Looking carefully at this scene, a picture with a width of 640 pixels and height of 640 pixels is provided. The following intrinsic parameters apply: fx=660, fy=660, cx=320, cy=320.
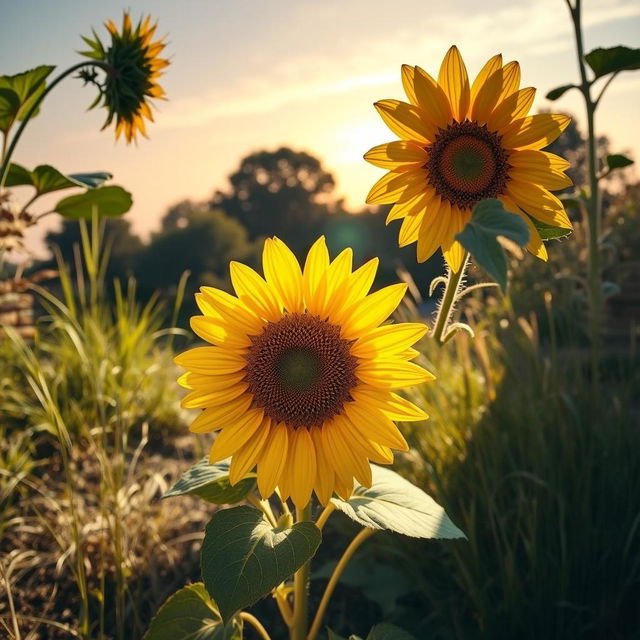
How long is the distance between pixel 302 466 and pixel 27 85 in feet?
2.96

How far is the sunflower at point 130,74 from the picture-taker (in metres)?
1.55

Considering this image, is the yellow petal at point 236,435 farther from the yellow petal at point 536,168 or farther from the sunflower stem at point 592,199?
the sunflower stem at point 592,199

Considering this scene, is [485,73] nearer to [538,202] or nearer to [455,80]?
[455,80]

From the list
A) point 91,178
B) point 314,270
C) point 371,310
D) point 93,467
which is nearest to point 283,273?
point 314,270

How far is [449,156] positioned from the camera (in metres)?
1.06

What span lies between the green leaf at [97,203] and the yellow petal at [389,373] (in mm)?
712

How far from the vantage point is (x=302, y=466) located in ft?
3.62

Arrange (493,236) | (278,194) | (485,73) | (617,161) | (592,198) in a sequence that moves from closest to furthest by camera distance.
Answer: (493,236)
(485,73)
(617,161)
(592,198)
(278,194)

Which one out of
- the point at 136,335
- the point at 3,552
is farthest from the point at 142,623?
the point at 136,335

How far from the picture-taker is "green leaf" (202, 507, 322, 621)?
38.7 inches

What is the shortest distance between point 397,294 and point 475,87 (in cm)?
35

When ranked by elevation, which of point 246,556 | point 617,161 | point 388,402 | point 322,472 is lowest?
point 246,556

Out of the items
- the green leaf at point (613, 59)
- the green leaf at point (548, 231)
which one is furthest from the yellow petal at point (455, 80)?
the green leaf at point (613, 59)

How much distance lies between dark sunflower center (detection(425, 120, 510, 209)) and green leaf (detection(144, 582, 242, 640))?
2.88ft
